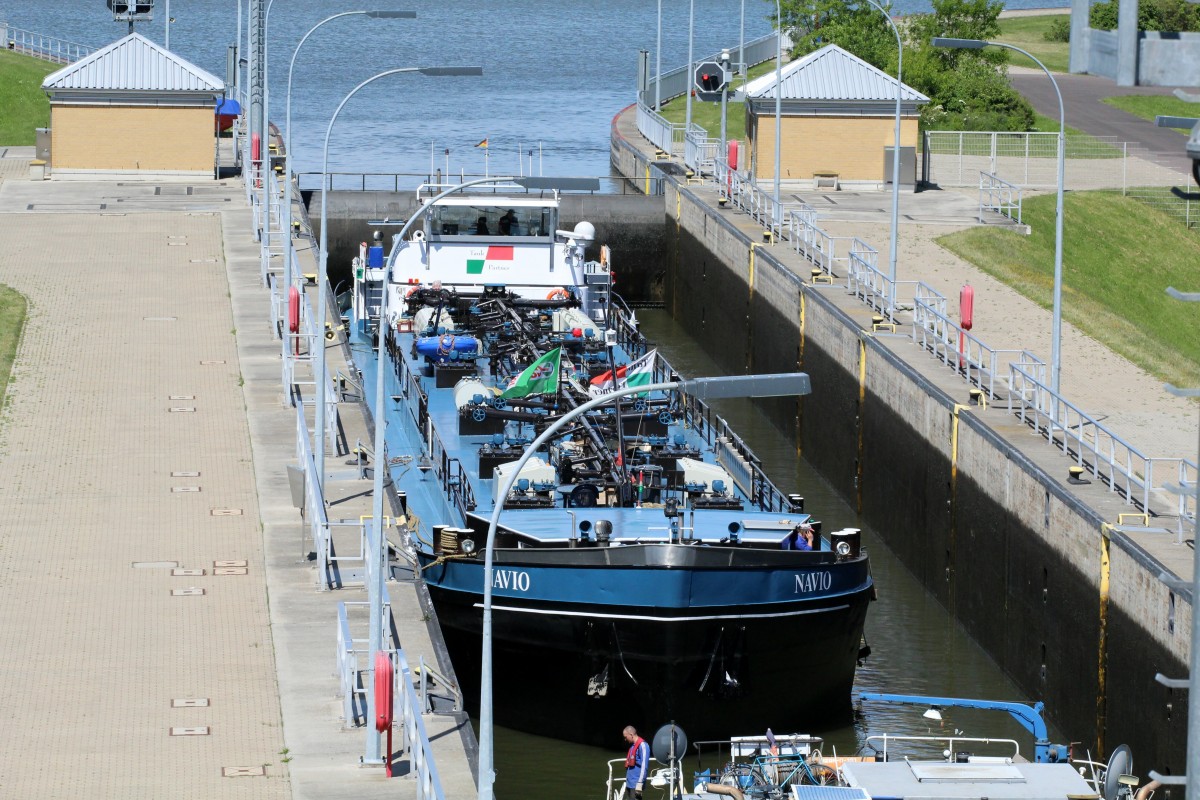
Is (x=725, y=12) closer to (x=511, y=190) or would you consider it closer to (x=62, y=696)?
(x=511, y=190)

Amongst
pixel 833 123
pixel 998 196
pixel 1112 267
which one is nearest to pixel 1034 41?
pixel 833 123

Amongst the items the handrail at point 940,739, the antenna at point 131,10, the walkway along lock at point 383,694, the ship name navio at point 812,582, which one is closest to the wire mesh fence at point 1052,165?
the antenna at point 131,10

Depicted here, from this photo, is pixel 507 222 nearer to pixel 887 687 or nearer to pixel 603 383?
pixel 603 383

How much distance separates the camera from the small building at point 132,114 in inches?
2494

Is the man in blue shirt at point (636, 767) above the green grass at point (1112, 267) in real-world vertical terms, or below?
below

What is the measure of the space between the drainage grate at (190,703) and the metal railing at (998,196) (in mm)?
38426

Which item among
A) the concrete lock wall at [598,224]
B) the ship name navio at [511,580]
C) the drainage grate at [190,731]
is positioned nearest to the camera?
the drainage grate at [190,731]

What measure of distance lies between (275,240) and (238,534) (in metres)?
24.6

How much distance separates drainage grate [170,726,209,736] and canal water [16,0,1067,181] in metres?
35.2

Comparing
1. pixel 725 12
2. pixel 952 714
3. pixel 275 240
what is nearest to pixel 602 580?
pixel 952 714

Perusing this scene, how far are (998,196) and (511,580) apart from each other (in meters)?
37.4

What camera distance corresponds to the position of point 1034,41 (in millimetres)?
105250

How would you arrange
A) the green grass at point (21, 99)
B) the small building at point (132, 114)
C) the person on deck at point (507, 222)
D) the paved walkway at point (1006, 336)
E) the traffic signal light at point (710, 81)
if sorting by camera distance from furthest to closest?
the green grass at point (21, 99) → the traffic signal light at point (710, 81) → the small building at point (132, 114) → the person on deck at point (507, 222) → the paved walkway at point (1006, 336)

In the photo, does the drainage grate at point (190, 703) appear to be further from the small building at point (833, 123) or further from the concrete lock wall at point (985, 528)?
the small building at point (833, 123)
